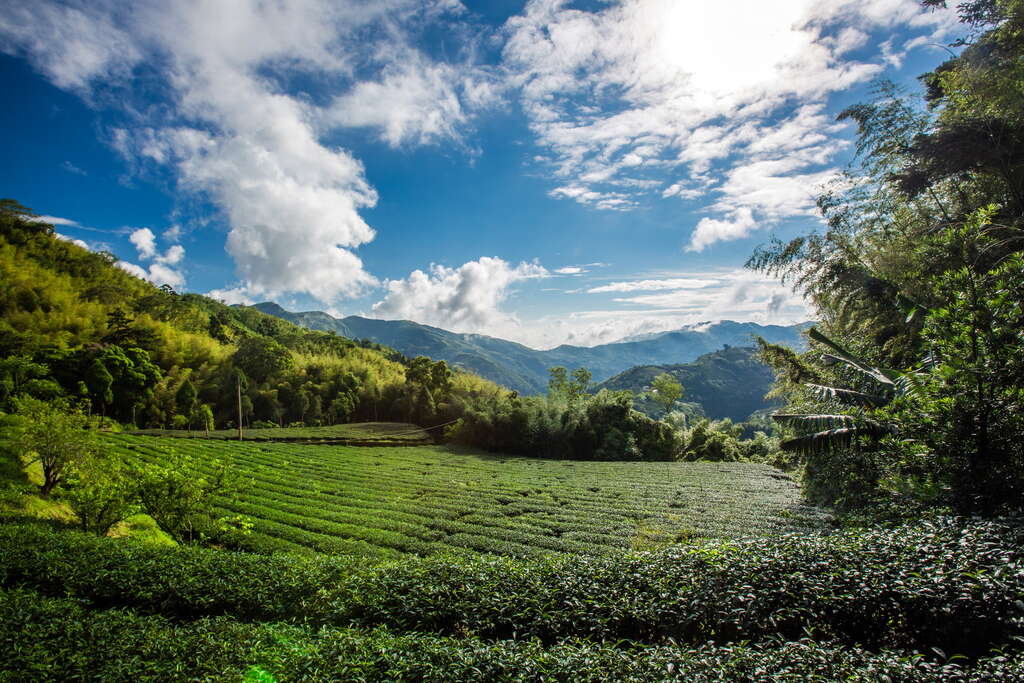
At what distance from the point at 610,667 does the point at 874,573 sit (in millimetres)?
3514

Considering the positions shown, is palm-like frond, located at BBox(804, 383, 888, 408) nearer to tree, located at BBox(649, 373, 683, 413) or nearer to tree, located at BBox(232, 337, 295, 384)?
tree, located at BBox(649, 373, 683, 413)

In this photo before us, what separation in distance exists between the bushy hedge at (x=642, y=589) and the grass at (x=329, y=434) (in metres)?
23.2

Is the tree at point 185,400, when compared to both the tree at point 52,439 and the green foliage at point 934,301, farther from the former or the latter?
the green foliage at point 934,301

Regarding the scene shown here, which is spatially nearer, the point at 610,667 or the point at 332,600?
the point at 610,667

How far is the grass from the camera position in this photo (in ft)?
89.3

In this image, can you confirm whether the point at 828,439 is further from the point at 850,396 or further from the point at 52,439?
the point at 52,439

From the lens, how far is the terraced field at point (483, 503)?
34.4 feet

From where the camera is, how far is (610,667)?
354 cm

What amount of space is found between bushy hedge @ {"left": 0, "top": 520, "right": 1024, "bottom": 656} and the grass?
2325 centimetres

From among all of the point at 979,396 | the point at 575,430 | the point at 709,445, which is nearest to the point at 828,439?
the point at 979,396

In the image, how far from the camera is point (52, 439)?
396 inches

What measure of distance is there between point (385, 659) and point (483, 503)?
11067 millimetres

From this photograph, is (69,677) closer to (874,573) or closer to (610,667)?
(610,667)

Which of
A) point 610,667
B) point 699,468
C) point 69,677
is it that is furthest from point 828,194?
point 69,677
